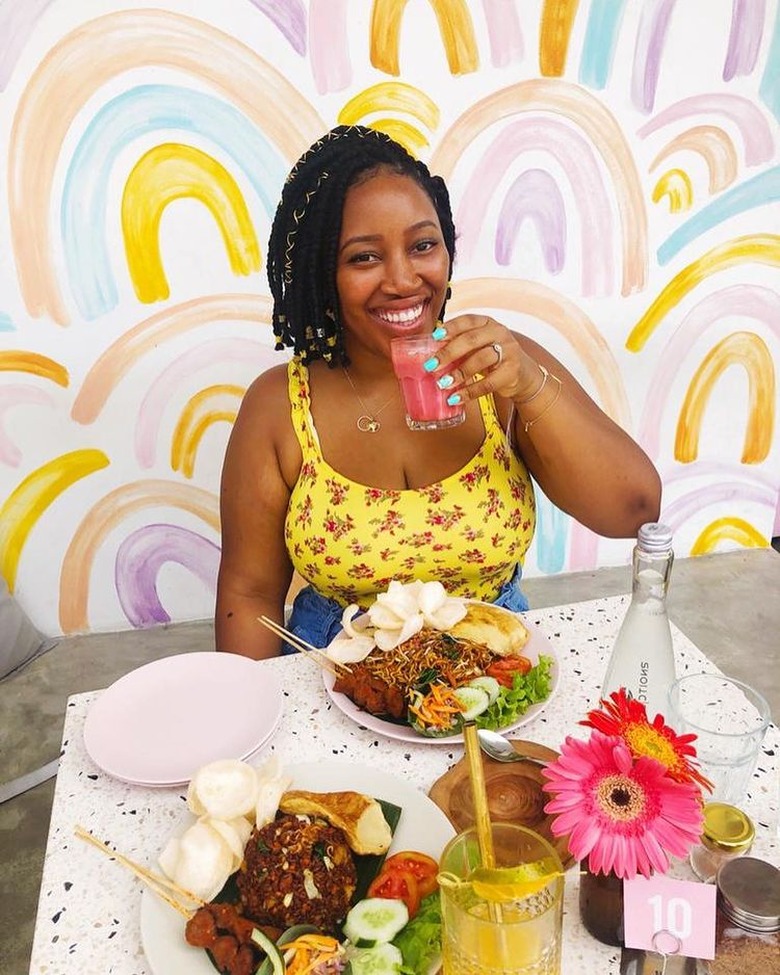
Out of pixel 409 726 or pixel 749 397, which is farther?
pixel 749 397

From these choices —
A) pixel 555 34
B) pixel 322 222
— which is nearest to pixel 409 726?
pixel 322 222

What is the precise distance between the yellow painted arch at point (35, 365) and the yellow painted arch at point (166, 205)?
1.24 ft

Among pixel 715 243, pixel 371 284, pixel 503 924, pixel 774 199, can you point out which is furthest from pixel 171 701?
pixel 774 199

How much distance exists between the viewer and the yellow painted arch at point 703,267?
305 centimetres

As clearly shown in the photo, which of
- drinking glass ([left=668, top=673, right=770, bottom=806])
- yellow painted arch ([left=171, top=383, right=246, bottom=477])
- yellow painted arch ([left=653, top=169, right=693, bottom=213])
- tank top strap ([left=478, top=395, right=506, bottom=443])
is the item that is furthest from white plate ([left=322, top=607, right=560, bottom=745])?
yellow painted arch ([left=653, top=169, right=693, bottom=213])

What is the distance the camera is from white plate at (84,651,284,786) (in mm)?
1174

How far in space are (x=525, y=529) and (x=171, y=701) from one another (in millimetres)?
840

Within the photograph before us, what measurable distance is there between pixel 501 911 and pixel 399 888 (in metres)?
0.19

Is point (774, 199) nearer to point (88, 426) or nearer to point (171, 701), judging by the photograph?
point (88, 426)

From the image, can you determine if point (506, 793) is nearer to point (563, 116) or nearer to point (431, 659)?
point (431, 659)

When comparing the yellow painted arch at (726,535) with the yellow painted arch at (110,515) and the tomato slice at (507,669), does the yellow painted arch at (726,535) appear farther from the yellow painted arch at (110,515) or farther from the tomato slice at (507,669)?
the tomato slice at (507,669)

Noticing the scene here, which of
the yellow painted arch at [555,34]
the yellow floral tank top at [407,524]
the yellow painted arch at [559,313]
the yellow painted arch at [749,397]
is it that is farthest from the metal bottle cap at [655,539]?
the yellow painted arch at [749,397]

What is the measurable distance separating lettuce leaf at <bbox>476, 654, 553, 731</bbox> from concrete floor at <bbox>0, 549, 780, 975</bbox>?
152cm

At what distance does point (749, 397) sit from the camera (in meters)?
3.31
